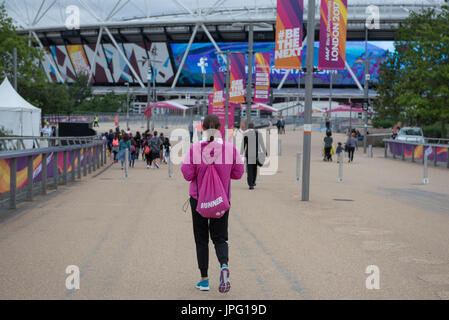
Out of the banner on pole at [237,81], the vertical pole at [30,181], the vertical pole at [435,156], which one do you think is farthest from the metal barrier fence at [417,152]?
the vertical pole at [30,181]

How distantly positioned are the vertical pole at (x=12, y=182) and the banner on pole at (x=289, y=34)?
633 centimetres

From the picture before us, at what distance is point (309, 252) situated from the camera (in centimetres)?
816

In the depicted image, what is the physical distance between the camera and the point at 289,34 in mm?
14578

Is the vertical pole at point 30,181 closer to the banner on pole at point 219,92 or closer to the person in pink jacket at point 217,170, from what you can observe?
the person in pink jacket at point 217,170

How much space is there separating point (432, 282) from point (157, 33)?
91805 millimetres

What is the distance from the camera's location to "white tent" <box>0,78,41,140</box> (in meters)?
30.9

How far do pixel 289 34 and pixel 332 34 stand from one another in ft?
4.18

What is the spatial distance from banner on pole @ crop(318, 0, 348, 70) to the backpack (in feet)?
30.3

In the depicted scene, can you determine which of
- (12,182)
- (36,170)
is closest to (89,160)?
(36,170)

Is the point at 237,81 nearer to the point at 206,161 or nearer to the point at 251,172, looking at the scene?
the point at 251,172

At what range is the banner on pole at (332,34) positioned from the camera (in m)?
14.7

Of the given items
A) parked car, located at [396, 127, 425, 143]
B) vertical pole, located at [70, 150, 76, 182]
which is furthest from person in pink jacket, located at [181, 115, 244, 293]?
parked car, located at [396, 127, 425, 143]

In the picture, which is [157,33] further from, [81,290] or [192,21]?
[81,290]
